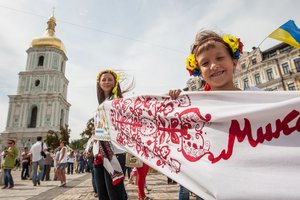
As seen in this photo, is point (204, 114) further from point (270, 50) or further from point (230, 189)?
point (270, 50)

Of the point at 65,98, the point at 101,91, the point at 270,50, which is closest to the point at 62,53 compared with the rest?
the point at 65,98

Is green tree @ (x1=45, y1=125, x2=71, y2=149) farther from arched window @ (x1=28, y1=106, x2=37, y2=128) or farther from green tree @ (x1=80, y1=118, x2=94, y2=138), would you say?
green tree @ (x1=80, y1=118, x2=94, y2=138)

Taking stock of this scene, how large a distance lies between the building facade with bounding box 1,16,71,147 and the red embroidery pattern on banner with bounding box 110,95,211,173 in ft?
170

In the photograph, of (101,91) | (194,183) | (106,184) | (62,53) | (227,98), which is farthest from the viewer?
(62,53)

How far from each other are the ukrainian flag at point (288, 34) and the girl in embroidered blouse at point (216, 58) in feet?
10.6

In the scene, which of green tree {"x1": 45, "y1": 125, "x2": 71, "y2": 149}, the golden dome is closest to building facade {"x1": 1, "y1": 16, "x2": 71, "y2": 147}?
the golden dome

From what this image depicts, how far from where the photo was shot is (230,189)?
1.49m

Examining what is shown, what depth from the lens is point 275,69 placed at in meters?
31.0

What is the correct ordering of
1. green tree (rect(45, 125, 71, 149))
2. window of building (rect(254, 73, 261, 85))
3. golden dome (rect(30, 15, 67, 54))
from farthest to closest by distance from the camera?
golden dome (rect(30, 15, 67, 54)), green tree (rect(45, 125, 71, 149)), window of building (rect(254, 73, 261, 85))

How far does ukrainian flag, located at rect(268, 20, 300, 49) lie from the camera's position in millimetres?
4656

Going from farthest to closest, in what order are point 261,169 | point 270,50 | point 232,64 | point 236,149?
point 270,50 < point 232,64 < point 236,149 < point 261,169

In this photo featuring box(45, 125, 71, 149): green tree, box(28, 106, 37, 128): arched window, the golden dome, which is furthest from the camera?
the golden dome

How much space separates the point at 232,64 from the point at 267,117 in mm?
642

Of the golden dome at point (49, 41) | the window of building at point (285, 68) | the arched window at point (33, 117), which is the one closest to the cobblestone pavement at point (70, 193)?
the window of building at point (285, 68)
